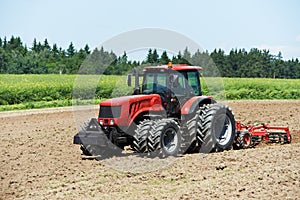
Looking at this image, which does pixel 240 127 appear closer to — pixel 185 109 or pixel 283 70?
pixel 185 109

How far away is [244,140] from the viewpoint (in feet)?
37.9

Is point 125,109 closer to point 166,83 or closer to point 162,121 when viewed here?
point 162,121

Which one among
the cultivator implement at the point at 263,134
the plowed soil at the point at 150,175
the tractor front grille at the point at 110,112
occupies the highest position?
the tractor front grille at the point at 110,112

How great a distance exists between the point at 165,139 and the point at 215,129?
5.07 ft

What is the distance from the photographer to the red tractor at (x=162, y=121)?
9734 mm

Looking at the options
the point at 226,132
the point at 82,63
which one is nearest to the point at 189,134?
the point at 226,132

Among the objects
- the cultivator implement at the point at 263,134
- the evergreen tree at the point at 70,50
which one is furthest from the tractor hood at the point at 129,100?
the evergreen tree at the point at 70,50

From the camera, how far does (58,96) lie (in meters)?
31.5

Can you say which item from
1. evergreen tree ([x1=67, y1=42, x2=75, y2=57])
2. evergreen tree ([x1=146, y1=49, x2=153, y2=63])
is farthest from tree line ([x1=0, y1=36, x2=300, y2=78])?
evergreen tree ([x1=146, y1=49, x2=153, y2=63])

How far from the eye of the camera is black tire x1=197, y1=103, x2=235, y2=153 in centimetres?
1032

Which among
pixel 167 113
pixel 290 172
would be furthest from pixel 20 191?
pixel 290 172

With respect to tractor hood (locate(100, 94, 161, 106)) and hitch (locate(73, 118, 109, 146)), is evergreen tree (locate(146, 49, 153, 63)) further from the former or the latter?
hitch (locate(73, 118, 109, 146))

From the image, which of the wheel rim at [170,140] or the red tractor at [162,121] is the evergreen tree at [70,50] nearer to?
the red tractor at [162,121]

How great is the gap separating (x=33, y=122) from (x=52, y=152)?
7209 mm
